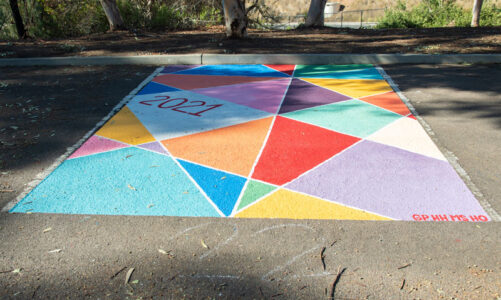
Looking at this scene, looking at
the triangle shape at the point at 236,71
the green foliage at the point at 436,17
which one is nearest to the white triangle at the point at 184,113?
the triangle shape at the point at 236,71

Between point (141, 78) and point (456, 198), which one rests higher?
point (141, 78)

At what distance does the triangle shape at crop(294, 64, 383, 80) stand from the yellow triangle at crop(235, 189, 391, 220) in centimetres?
495

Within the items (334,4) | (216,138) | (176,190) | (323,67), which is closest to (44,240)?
(176,190)

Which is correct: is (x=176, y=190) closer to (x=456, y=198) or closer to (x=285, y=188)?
(x=285, y=188)

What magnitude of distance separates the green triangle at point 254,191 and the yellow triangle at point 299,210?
8cm

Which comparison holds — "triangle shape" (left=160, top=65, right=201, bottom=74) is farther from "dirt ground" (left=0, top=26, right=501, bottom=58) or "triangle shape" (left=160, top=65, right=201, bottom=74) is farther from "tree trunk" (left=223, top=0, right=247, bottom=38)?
"tree trunk" (left=223, top=0, right=247, bottom=38)

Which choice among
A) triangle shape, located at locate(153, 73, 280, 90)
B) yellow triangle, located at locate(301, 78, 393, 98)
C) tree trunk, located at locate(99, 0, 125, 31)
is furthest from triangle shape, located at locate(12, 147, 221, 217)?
tree trunk, located at locate(99, 0, 125, 31)

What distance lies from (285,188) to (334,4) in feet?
141

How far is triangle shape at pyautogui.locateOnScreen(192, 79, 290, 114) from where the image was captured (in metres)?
6.64

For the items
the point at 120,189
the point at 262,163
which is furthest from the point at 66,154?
the point at 262,163

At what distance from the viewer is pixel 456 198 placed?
3.76m

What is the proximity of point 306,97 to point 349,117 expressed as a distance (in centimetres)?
120

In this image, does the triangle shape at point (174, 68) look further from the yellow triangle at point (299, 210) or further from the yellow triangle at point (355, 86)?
the yellow triangle at point (299, 210)

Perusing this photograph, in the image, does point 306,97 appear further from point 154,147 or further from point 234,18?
point 234,18
